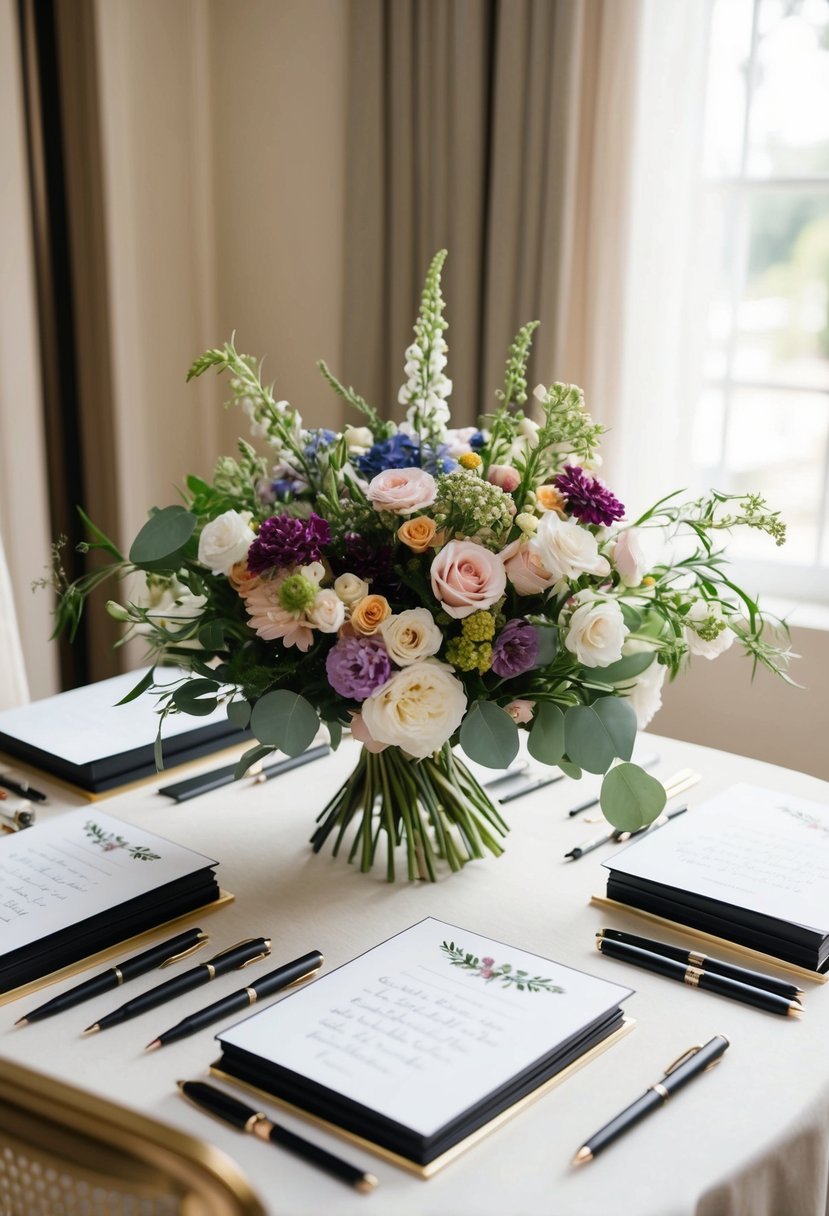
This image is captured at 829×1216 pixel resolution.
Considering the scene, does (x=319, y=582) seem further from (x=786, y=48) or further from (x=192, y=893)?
(x=786, y=48)

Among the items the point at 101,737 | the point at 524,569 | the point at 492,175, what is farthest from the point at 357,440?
the point at 492,175

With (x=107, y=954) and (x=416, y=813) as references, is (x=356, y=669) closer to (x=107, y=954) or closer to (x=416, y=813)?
(x=416, y=813)

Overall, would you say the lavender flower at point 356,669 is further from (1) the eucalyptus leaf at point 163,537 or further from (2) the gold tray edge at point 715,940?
(2) the gold tray edge at point 715,940

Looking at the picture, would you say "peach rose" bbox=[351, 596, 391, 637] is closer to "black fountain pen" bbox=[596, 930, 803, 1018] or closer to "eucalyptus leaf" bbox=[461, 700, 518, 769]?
"eucalyptus leaf" bbox=[461, 700, 518, 769]

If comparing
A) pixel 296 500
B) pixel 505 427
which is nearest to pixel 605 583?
pixel 505 427

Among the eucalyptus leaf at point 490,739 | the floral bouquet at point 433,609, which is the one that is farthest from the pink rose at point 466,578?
the eucalyptus leaf at point 490,739

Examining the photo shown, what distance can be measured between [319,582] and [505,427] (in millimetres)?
277

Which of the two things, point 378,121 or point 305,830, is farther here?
point 378,121

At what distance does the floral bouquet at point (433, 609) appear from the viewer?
111cm

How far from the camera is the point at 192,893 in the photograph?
1.18m

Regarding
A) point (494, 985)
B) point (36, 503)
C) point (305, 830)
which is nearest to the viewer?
point (494, 985)

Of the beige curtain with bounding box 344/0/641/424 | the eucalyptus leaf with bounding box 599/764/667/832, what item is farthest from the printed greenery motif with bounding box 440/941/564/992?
the beige curtain with bounding box 344/0/641/424

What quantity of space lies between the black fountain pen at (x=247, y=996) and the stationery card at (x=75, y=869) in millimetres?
174

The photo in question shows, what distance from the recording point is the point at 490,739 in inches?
44.6
